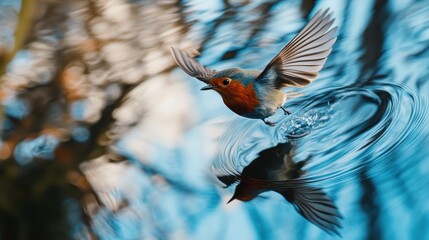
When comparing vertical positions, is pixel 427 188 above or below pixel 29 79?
above

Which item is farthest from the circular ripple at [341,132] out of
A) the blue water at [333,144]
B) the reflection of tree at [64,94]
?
the reflection of tree at [64,94]

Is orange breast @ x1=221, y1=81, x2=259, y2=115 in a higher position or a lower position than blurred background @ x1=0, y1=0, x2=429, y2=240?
higher

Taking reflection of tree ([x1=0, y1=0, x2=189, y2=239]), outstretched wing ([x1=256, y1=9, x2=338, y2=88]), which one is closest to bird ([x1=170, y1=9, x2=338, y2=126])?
outstretched wing ([x1=256, y1=9, x2=338, y2=88])

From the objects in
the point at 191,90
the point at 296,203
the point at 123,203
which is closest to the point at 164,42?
the point at 191,90

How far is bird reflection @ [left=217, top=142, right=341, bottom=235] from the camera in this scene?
2.22 feet

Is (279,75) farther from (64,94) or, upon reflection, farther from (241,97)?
(64,94)

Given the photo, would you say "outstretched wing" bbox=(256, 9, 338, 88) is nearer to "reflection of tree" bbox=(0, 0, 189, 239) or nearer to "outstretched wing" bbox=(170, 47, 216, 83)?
"outstretched wing" bbox=(170, 47, 216, 83)

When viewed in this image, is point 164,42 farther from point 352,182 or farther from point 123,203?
point 352,182

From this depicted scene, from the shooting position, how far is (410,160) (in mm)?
704

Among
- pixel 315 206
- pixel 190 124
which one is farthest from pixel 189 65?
pixel 315 206

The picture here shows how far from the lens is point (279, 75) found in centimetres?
73

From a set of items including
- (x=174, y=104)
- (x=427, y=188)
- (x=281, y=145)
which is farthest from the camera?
(x=174, y=104)

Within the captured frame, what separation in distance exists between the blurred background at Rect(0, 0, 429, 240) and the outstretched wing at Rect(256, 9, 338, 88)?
83 mm

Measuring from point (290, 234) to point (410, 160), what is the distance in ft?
0.49
